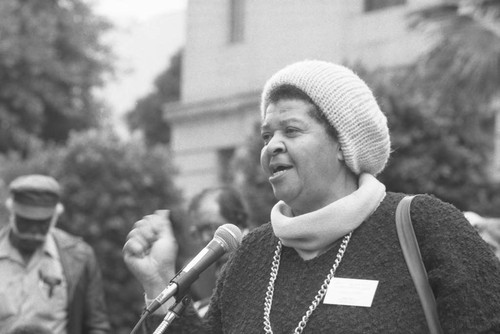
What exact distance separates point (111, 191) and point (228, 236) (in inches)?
A: 359

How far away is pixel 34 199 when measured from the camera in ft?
20.4

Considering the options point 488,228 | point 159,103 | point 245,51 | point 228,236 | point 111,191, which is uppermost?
point 228,236

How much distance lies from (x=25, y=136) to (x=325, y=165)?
62.1 ft

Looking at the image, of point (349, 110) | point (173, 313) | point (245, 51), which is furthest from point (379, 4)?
point (173, 313)

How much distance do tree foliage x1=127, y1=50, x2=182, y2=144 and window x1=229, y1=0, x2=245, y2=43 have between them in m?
12.5

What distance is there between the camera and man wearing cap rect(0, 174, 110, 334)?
19.6 ft

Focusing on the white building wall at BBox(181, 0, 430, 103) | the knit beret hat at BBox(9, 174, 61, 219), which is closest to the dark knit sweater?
the knit beret hat at BBox(9, 174, 61, 219)

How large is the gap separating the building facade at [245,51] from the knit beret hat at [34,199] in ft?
28.2

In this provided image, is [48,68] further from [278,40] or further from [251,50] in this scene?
[278,40]

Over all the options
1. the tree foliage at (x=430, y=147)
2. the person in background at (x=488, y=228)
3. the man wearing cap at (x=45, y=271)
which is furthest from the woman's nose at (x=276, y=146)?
the tree foliage at (x=430, y=147)

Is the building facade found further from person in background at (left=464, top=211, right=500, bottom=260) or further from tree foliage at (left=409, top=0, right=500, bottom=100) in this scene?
person in background at (left=464, top=211, right=500, bottom=260)

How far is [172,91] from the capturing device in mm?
30969

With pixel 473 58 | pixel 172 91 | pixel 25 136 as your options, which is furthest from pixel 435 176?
pixel 172 91

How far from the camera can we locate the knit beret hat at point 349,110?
10.2 ft
